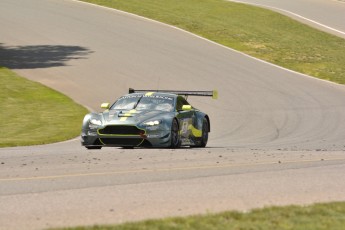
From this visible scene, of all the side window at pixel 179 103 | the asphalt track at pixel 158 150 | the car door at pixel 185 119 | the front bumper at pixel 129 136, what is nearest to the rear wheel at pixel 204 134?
the asphalt track at pixel 158 150

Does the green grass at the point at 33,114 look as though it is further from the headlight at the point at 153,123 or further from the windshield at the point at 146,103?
the headlight at the point at 153,123

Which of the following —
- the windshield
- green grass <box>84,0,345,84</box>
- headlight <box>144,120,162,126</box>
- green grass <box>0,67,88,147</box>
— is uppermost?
the windshield

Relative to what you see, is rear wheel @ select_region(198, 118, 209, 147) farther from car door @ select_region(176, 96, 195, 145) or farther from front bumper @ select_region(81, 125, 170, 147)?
front bumper @ select_region(81, 125, 170, 147)

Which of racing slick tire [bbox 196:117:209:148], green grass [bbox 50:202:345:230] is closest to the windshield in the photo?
racing slick tire [bbox 196:117:209:148]

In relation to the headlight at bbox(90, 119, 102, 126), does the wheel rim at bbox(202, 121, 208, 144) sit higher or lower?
lower

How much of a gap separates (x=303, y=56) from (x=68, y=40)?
13373 millimetres

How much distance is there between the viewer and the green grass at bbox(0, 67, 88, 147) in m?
26.6

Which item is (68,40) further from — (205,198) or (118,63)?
(205,198)

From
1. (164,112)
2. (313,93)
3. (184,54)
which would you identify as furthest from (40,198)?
(184,54)

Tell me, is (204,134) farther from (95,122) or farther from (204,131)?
(95,122)

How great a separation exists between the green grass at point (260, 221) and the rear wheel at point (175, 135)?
1074 centimetres

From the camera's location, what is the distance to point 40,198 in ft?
35.9

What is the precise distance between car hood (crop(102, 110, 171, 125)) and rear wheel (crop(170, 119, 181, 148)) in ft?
1.06

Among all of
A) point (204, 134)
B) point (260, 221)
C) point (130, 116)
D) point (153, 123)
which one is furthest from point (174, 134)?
point (260, 221)
